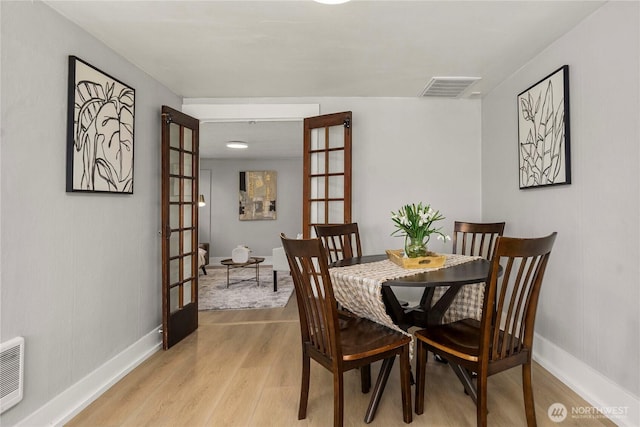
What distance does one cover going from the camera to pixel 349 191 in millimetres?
3430

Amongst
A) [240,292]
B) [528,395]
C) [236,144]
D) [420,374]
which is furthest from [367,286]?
[236,144]

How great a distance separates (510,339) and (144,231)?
2.81 metres

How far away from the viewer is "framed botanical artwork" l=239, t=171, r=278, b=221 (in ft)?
26.3

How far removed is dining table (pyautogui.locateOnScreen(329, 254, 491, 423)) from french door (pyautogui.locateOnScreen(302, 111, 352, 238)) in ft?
4.03

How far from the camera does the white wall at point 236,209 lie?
314 inches

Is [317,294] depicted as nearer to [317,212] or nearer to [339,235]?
[339,235]

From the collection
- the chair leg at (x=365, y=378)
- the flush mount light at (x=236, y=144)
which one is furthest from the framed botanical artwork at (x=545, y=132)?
the flush mount light at (x=236, y=144)

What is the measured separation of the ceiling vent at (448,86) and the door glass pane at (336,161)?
1.04m

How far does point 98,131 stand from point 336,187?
85.9 inches

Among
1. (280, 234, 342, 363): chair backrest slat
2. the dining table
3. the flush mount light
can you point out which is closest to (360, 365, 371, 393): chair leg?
the dining table

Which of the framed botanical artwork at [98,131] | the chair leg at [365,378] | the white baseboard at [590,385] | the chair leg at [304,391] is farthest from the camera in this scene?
the chair leg at [365,378]

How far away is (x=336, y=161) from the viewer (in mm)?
3650

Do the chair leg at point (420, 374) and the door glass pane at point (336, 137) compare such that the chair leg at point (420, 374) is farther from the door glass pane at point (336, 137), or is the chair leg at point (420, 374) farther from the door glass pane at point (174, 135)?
the door glass pane at point (174, 135)

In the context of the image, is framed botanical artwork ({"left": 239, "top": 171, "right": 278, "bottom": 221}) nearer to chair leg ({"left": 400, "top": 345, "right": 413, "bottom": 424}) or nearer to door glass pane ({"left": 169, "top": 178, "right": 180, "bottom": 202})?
door glass pane ({"left": 169, "top": 178, "right": 180, "bottom": 202})
